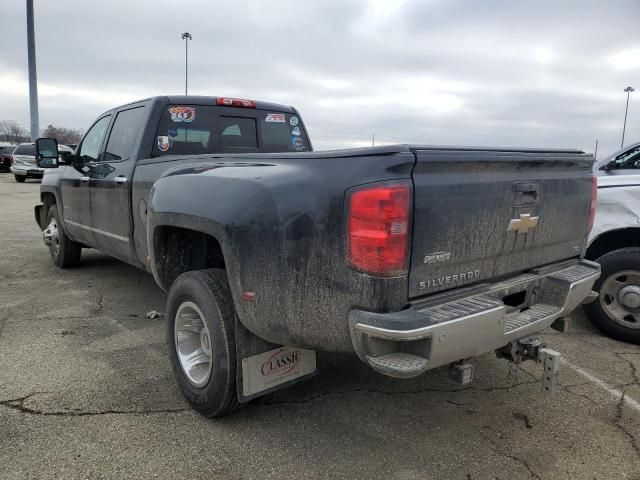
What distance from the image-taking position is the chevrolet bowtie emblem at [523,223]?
8.45 feet

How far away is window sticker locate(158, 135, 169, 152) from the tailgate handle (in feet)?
9.27

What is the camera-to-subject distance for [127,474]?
2436 mm

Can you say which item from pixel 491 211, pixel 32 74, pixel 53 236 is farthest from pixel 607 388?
pixel 32 74

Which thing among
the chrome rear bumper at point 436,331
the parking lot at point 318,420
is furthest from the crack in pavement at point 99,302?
the chrome rear bumper at point 436,331

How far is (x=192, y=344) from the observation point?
10.2ft

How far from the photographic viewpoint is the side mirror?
5195 millimetres

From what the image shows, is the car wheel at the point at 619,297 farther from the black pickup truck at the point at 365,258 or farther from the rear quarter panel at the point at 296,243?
the rear quarter panel at the point at 296,243

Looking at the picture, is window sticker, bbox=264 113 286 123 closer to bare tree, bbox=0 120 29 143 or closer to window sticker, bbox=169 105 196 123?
window sticker, bbox=169 105 196 123

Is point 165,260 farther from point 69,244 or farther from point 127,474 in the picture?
point 69,244

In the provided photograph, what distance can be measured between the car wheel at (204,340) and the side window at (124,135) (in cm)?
181

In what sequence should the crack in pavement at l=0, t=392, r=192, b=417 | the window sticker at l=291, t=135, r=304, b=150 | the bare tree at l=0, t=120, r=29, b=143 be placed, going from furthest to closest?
the bare tree at l=0, t=120, r=29, b=143 < the window sticker at l=291, t=135, r=304, b=150 < the crack in pavement at l=0, t=392, r=192, b=417

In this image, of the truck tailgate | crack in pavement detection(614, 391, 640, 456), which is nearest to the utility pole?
the truck tailgate

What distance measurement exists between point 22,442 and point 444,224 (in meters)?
2.43

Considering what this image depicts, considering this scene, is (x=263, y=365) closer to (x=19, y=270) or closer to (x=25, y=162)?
(x=19, y=270)
